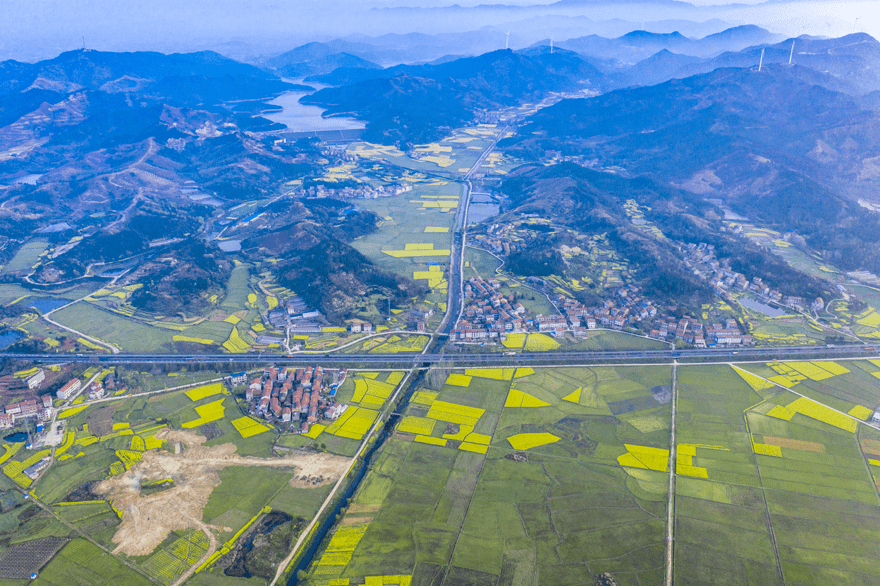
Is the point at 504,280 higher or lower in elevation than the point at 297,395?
lower

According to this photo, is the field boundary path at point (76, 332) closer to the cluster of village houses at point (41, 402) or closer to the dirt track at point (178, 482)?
the cluster of village houses at point (41, 402)

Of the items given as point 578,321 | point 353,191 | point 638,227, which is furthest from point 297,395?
point 353,191

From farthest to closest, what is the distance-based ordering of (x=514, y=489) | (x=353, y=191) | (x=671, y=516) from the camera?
Answer: (x=353, y=191) < (x=514, y=489) < (x=671, y=516)

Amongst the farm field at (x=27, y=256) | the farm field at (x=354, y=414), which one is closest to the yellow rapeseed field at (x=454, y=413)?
the farm field at (x=354, y=414)

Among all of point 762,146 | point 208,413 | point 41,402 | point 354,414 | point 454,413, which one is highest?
point 762,146

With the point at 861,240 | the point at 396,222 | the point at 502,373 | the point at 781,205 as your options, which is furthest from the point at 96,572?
the point at 781,205

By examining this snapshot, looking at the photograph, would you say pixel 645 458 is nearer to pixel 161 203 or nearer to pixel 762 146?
pixel 161 203
